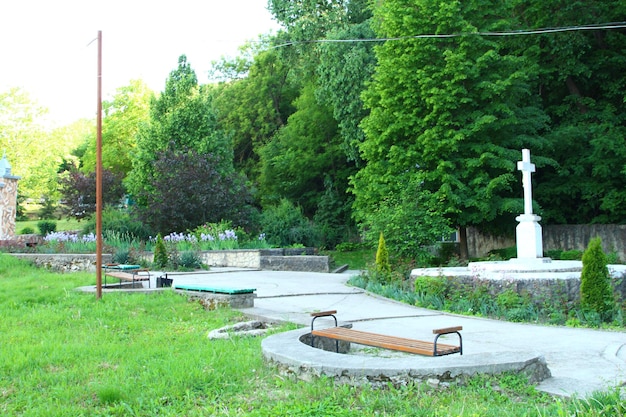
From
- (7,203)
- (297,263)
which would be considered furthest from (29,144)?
(297,263)

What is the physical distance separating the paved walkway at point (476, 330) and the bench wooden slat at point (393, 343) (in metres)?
0.24

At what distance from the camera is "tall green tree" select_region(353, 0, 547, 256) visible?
69.5 feet

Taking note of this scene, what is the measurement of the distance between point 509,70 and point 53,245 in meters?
17.7

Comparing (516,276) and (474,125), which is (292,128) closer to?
(474,125)

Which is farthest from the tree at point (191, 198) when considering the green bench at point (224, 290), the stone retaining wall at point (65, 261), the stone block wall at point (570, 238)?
the green bench at point (224, 290)

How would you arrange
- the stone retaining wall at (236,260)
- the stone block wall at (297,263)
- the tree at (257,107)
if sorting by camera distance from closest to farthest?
the stone retaining wall at (236,260) < the stone block wall at (297,263) < the tree at (257,107)

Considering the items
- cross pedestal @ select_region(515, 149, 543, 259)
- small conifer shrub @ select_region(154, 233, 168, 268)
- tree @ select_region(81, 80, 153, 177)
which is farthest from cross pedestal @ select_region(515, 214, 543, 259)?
tree @ select_region(81, 80, 153, 177)

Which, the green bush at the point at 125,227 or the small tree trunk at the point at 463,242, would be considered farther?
the green bush at the point at 125,227

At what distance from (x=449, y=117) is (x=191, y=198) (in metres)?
10.6

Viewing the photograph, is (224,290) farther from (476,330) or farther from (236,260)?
(236,260)

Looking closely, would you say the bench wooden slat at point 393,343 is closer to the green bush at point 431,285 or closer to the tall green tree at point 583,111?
the green bush at point 431,285

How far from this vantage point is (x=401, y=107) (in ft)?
75.9

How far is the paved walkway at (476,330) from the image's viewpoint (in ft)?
19.2

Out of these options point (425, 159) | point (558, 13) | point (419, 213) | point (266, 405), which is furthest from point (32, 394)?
point (558, 13)
